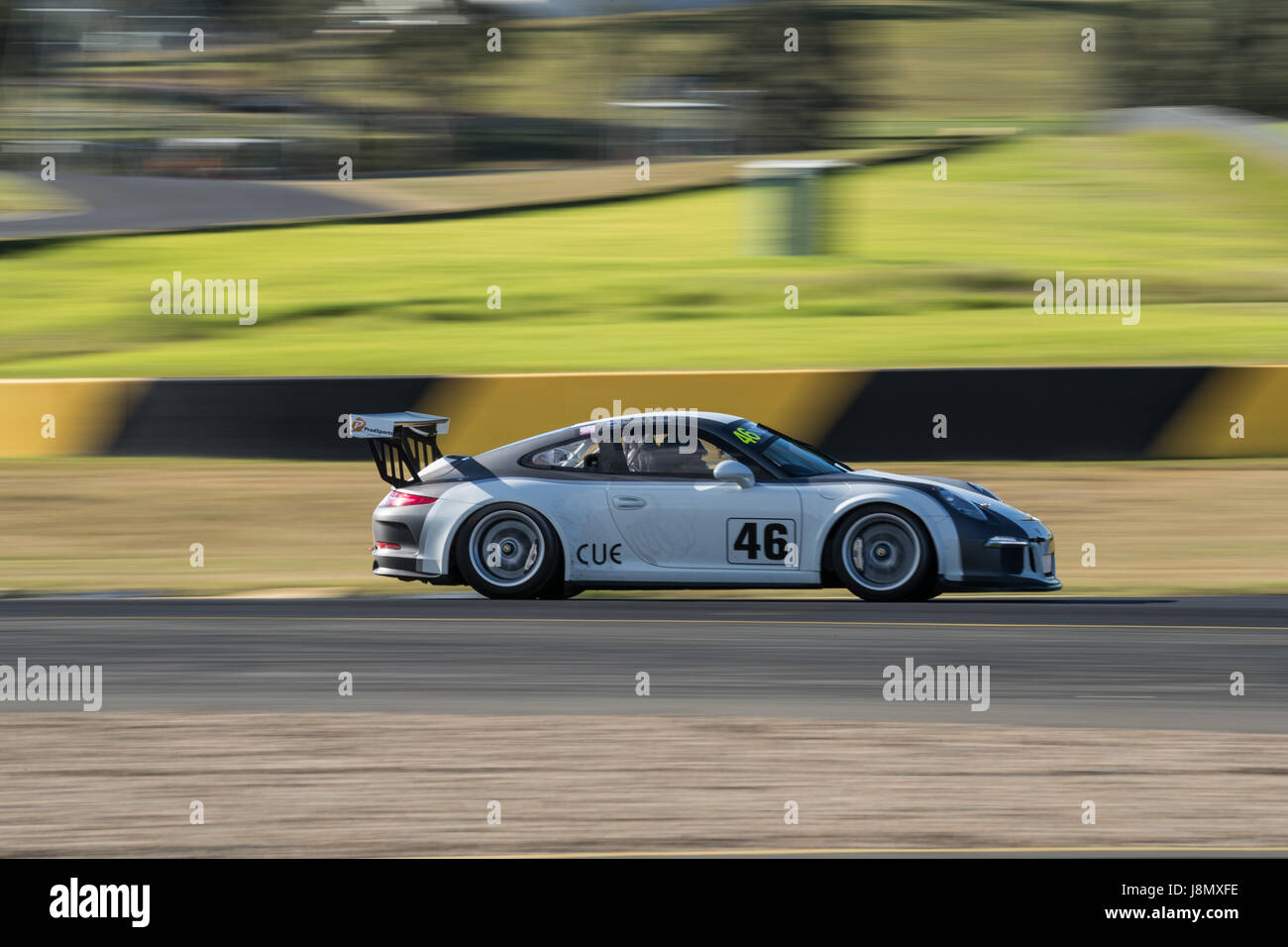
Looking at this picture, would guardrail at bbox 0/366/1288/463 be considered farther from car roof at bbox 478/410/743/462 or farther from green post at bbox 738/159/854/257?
green post at bbox 738/159/854/257

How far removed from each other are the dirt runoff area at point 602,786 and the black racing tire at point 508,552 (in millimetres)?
2923

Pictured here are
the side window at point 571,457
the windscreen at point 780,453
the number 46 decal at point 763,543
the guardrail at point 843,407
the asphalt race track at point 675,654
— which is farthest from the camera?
the guardrail at point 843,407

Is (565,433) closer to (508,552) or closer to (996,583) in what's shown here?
(508,552)

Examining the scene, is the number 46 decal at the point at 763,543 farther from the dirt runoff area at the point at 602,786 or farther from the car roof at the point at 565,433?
the dirt runoff area at the point at 602,786

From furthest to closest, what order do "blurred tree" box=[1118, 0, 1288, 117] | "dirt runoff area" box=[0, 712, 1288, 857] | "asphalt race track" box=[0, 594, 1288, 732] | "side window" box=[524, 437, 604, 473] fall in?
"blurred tree" box=[1118, 0, 1288, 117]
"side window" box=[524, 437, 604, 473]
"asphalt race track" box=[0, 594, 1288, 732]
"dirt runoff area" box=[0, 712, 1288, 857]

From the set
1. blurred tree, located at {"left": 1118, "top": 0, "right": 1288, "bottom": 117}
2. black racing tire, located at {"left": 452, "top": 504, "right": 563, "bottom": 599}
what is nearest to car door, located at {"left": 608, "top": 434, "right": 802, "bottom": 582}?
black racing tire, located at {"left": 452, "top": 504, "right": 563, "bottom": 599}

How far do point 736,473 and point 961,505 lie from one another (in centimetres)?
125

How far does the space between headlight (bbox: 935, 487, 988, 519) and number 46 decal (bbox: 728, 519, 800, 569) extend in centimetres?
83

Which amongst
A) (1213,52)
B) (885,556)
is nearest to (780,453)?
(885,556)

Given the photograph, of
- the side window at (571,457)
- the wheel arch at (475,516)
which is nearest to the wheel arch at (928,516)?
the side window at (571,457)

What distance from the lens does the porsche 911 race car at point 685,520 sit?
9492mm

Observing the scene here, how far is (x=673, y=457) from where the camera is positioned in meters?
9.88

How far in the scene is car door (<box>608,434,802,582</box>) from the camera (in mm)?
9602
